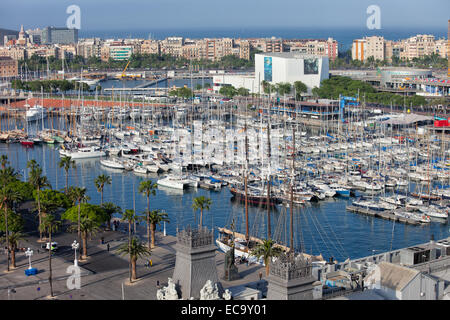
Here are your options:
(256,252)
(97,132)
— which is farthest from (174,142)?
(256,252)

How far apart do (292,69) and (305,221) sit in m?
42.1

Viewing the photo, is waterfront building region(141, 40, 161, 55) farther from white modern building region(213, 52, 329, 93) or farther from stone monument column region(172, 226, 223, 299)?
stone monument column region(172, 226, 223, 299)

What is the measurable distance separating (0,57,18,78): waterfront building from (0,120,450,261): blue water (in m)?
65.5

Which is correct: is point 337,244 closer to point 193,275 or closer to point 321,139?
point 193,275

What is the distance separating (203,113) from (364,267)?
42.8 m

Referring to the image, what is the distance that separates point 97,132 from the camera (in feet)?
176

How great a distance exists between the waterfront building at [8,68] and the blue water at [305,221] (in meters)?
65.5

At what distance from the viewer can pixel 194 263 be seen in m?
15.6

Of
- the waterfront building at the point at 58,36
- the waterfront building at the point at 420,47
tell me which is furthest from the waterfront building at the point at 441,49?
the waterfront building at the point at 58,36

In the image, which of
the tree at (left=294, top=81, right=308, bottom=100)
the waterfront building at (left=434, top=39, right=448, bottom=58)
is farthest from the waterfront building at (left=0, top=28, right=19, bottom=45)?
the tree at (left=294, top=81, right=308, bottom=100)

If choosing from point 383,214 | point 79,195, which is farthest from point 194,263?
point 383,214

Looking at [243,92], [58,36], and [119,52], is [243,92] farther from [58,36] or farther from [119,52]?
[58,36]

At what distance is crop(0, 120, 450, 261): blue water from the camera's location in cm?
2886

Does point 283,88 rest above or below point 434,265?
above
